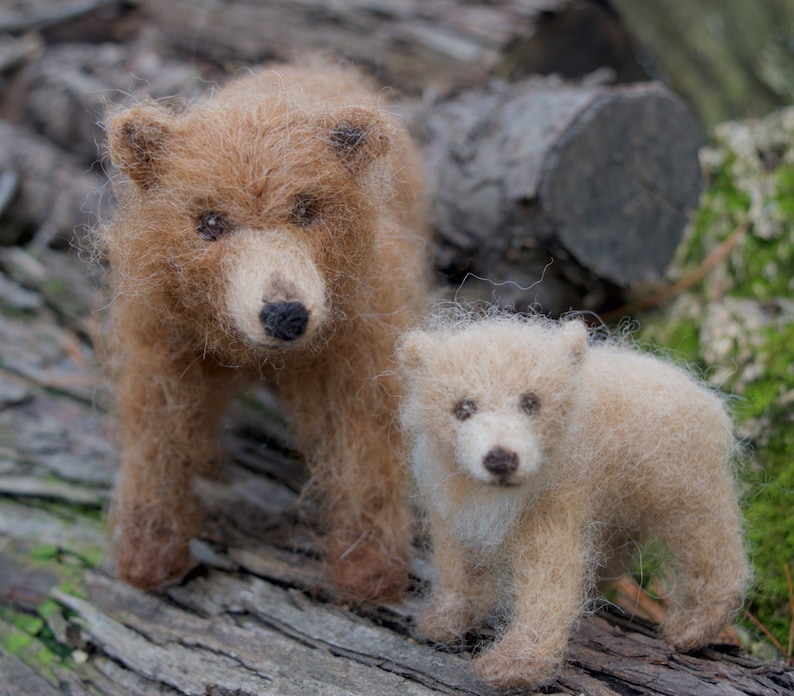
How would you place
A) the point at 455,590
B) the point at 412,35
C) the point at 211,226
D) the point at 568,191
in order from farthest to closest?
the point at 412,35 < the point at 568,191 < the point at 455,590 < the point at 211,226

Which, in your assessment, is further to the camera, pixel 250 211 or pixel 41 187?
pixel 41 187

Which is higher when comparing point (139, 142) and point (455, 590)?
point (139, 142)

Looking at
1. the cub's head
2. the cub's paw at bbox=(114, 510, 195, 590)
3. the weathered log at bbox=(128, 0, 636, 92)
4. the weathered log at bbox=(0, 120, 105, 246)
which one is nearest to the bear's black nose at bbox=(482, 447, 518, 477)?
the cub's head

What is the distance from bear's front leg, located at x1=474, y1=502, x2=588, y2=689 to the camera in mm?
1500

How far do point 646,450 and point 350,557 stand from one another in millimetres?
751

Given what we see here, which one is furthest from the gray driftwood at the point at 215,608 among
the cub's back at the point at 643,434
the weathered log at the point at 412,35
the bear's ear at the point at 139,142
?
the weathered log at the point at 412,35

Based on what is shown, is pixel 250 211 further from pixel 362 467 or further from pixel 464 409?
pixel 362 467

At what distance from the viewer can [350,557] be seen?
1.97m

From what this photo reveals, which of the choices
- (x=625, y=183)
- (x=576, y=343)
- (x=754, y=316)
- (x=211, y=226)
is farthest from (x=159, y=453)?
(x=754, y=316)

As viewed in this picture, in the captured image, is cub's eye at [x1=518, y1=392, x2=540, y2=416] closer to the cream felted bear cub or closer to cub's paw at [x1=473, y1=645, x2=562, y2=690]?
the cream felted bear cub

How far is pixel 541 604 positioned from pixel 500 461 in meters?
0.33

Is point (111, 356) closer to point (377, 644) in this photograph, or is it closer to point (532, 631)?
point (377, 644)

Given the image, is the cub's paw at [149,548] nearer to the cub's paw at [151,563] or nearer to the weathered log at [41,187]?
the cub's paw at [151,563]

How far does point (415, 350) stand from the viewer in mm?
1531
